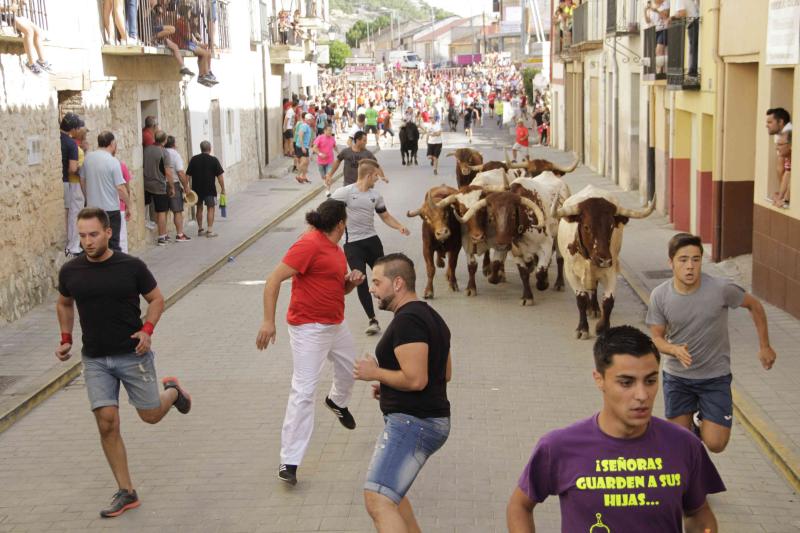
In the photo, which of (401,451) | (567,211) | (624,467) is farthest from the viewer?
(567,211)

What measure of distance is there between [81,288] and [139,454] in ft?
5.86

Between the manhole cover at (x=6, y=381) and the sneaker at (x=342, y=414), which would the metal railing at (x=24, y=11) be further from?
the sneaker at (x=342, y=414)

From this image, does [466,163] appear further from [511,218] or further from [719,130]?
[511,218]

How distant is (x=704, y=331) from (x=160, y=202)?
1393 cm

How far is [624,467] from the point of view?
3900mm

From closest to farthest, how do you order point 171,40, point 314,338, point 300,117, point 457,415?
point 314,338, point 457,415, point 171,40, point 300,117

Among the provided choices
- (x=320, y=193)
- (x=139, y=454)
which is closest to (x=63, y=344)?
(x=139, y=454)

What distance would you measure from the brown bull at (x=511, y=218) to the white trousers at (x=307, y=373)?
5.75 metres

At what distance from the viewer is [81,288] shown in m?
7.04

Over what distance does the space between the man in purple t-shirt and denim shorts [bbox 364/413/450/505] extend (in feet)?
5.18

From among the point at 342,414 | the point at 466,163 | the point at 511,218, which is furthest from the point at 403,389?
the point at 466,163

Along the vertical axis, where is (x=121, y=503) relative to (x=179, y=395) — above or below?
→ below

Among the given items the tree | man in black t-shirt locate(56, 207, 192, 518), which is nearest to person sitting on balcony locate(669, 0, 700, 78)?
man in black t-shirt locate(56, 207, 192, 518)

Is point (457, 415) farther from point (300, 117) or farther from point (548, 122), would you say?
point (548, 122)
